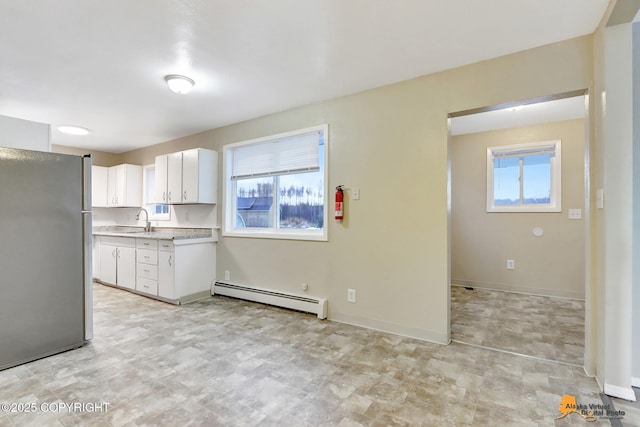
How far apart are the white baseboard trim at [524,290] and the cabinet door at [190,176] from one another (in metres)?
4.23

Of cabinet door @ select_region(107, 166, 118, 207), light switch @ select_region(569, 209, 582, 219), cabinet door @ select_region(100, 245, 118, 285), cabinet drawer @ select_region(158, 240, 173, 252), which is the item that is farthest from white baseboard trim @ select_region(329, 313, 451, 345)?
cabinet door @ select_region(107, 166, 118, 207)

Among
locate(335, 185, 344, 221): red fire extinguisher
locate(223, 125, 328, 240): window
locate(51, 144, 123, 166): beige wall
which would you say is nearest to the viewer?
locate(335, 185, 344, 221): red fire extinguisher

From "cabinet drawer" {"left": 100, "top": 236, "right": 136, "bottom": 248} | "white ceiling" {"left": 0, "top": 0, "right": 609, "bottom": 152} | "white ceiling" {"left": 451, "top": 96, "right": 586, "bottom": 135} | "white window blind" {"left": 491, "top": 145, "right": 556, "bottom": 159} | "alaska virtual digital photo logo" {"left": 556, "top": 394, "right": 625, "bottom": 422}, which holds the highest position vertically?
"white ceiling" {"left": 451, "top": 96, "right": 586, "bottom": 135}

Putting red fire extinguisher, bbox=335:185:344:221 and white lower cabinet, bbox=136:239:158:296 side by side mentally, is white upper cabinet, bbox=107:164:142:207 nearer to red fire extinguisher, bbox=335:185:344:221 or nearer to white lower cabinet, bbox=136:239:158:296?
white lower cabinet, bbox=136:239:158:296

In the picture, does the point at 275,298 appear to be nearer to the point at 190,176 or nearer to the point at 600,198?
the point at 190,176

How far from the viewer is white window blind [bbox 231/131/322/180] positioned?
3.54m

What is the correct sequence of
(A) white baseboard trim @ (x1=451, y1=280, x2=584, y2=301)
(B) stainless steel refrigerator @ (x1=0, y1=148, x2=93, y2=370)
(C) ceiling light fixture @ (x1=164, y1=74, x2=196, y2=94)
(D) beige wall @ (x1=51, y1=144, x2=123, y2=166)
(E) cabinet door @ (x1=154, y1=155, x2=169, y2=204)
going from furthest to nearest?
(D) beige wall @ (x1=51, y1=144, x2=123, y2=166) < (E) cabinet door @ (x1=154, y1=155, x2=169, y2=204) < (A) white baseboard trim @ (x1=451, y1=280, x2=584, y2=301) < (C) ceiling light fixture @ (x1=164, y1=74, x2=196, y2=94) < (B) stainless steel refrigerator @ (x1=0, y1=148, x2=93, y2=370)

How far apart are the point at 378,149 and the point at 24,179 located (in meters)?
2.95

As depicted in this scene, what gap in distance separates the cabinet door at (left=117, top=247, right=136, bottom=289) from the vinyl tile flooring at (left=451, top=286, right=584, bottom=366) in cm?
424

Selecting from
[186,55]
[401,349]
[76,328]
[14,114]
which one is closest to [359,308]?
[401,349]

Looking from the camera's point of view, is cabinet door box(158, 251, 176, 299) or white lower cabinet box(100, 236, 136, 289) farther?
white lower cabinet box(100, 236, 136, 289)

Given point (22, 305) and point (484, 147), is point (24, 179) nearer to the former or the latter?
point (22, 305)

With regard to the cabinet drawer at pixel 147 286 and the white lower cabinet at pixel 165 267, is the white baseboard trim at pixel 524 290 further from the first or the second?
the cabinet drawer at pixel 147 286

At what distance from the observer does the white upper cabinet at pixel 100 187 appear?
5652mm
